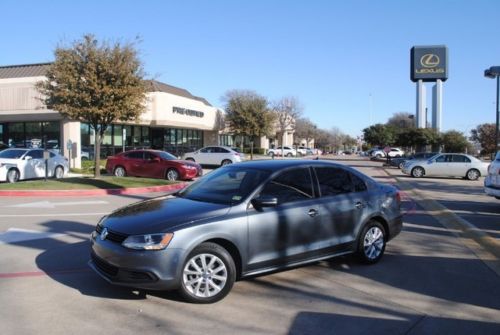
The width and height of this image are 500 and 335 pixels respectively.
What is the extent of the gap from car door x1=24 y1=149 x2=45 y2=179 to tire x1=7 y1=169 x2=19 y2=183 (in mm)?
410

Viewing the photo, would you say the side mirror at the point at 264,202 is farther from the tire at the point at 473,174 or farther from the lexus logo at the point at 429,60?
the lexus logo at the point at 429,60

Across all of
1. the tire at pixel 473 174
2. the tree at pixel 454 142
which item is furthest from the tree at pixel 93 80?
the tree at pixel 454 142

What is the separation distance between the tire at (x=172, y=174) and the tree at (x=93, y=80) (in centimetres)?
388

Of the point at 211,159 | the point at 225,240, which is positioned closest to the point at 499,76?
the point at 211,159

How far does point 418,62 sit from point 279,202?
206 ft

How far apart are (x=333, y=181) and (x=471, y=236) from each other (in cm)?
398

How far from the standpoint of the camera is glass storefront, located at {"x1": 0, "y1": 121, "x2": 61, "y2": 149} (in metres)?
28.7

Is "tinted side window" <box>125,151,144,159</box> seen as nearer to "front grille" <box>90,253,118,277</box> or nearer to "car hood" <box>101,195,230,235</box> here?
"car hood" <box>101,195,230,235</box>

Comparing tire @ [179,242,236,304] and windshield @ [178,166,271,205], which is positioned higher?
windshield @ [178,166,271,205]

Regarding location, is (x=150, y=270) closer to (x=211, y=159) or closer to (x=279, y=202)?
(x=279, y=202)

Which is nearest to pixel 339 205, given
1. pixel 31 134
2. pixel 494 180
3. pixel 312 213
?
pixel 312 213

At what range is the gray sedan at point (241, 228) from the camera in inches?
201

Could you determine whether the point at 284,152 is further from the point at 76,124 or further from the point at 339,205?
the point at 339,205

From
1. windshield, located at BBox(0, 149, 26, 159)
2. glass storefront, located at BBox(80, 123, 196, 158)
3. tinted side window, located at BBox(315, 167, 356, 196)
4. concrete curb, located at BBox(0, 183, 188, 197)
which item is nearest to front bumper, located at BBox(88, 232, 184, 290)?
tinted side window, located at BBox(315, 167, 356, 196)
